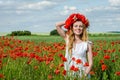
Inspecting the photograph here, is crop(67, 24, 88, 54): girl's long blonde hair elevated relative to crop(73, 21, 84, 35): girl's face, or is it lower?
lower

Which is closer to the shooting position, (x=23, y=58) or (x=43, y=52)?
(x=23, y=58)

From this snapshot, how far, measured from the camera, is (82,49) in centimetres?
594

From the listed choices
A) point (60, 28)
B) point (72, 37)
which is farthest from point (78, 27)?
point (60, 28)

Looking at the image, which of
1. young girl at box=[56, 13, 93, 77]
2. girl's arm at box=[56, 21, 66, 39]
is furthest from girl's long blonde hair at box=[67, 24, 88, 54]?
girl's arm at box=[56, 21, 66, 39]

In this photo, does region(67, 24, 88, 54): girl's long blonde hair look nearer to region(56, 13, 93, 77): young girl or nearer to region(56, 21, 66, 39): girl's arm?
region(56, 13, 93, 77): young girl

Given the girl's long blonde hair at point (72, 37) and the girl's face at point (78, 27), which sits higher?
the girl's face at point (78, 27)

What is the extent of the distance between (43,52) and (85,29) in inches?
104

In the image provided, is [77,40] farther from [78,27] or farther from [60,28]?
[60,28]

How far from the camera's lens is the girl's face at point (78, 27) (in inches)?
232

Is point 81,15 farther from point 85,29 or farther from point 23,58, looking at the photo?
point 23,58

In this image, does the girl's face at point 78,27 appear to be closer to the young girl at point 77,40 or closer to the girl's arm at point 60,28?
the young girl at point 77,40

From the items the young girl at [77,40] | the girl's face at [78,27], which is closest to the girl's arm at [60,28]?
the young girl at [77,40]

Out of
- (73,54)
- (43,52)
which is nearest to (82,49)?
(73,54)

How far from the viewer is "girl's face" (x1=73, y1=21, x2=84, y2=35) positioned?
19.4ft
